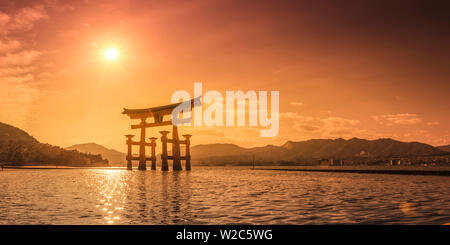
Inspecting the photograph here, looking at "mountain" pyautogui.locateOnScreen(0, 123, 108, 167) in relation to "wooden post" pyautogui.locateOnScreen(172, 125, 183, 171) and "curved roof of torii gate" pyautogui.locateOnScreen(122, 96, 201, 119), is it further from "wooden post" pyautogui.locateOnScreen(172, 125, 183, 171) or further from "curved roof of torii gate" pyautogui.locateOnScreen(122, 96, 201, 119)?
"wooden post" pyautogui.locateOnScreen(172, 125, 183, 171)

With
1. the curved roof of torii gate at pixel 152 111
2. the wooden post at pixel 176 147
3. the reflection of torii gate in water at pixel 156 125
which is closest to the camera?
the curved roof of torii gate at pixel 152 111

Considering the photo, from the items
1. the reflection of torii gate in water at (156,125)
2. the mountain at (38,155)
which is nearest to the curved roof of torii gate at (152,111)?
the reflection of torii gate in water at (156,125)

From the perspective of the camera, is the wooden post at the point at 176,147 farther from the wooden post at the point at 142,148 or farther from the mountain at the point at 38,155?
the mountain at the point at 38,155

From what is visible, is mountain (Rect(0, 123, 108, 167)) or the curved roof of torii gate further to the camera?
mountain (Rect(0, 123, 108, 167))

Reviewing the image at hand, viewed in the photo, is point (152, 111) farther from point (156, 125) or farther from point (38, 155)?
point (38, 155)

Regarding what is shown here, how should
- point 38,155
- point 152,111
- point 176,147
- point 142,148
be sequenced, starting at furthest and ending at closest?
1. point 38,155
2. point 142,148
3. point 176,147
4. point 152,111

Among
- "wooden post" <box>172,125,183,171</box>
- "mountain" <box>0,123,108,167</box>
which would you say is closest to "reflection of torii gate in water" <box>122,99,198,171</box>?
"wooden post" <box>172,125,183,171</box>

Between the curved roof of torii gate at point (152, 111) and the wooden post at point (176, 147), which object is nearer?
the curved roof of torii gate at point (152, 111)

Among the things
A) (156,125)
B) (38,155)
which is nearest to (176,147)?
(156,125)
